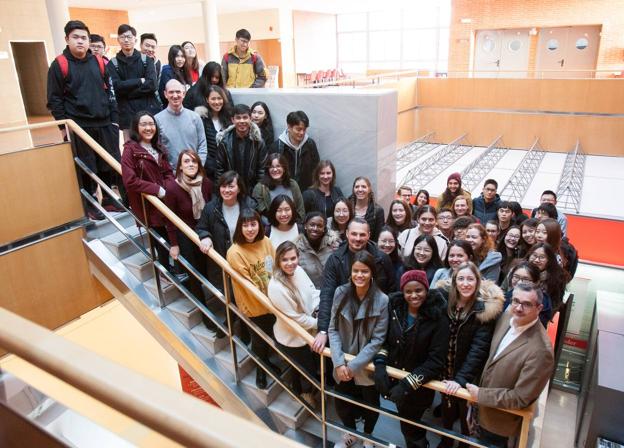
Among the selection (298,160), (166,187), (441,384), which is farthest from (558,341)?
(166,187)

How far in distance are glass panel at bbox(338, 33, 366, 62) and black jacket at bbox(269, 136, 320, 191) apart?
1860 centimetres

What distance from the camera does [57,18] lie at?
7.88 m

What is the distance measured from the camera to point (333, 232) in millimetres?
3584

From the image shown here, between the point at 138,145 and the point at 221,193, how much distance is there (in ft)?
2.66

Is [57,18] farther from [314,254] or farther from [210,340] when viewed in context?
[314,254]

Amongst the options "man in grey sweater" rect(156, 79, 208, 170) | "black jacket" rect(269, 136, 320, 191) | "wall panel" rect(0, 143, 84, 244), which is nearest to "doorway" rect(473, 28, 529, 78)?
"black jacket" rect(269, 136, 320, 191)

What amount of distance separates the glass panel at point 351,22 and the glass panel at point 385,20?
16.2 inches

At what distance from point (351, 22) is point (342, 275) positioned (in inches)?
819

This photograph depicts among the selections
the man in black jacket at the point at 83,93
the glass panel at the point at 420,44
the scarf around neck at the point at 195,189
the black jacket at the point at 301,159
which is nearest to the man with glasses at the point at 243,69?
the black jacket at the point at 301,159

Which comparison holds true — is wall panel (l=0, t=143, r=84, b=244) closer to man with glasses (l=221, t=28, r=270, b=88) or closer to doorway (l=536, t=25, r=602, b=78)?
man with glasses (l=221, t=28, r=270, b=88)

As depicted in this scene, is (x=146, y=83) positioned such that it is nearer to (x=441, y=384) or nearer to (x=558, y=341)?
(x=441, y=384)

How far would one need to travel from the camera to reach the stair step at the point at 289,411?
3.52 meters

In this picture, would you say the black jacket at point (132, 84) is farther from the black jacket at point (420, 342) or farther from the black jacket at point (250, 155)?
the black jacket at point (420, 342)

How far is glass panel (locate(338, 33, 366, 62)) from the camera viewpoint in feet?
70.7
